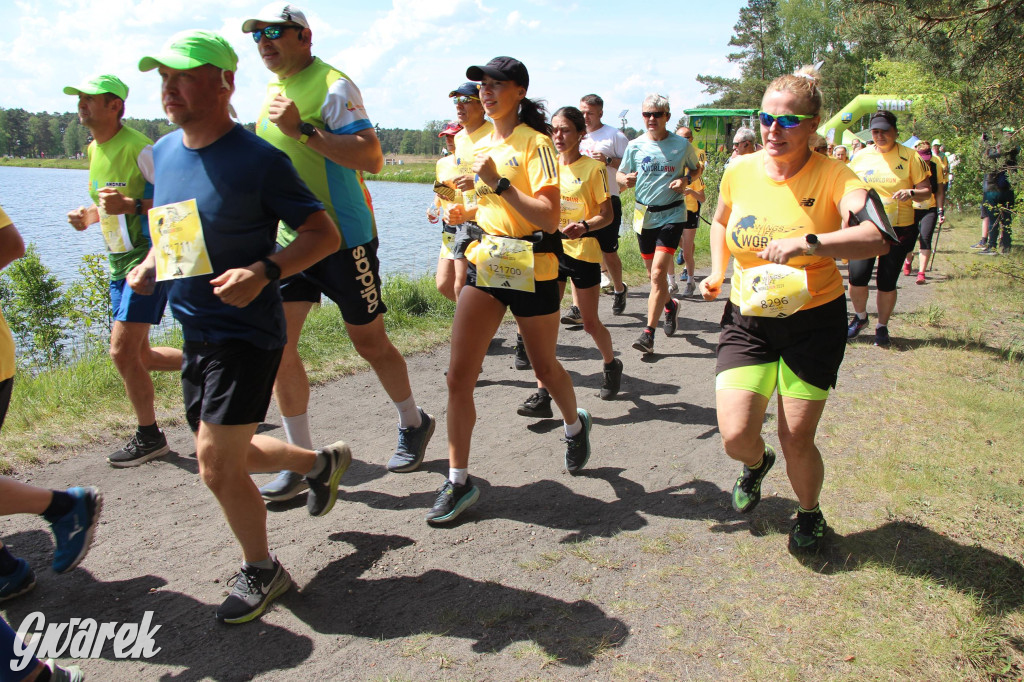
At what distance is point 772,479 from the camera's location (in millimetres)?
4230

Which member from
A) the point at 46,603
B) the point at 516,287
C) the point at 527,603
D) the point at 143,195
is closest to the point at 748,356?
the point at 516,287

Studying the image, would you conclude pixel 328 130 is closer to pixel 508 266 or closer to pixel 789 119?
pixel 508 266

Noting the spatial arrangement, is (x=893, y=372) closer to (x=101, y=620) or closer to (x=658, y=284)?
(x=658, y=284)

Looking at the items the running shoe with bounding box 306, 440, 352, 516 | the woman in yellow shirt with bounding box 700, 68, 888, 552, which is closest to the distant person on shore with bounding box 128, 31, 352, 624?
the running shoe with bounding box 306, 440, 352, 516

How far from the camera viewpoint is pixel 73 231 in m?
16.8

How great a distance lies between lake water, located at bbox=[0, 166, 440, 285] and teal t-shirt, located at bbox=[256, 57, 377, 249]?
19.2 ft

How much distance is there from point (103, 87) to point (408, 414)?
273 cm

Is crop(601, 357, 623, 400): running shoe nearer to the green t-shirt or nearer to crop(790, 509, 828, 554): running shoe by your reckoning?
crop(790, 509, 828, 554): running shoe

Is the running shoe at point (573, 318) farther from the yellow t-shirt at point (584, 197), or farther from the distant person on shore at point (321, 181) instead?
the distant person on shore at point (321, 181)

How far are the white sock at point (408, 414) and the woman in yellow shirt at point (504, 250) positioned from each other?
25.7 inches

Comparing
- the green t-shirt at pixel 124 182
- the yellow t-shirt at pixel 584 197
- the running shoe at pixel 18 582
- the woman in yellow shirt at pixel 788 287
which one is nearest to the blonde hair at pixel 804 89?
the woman in yellow shirt at pixel 788 287

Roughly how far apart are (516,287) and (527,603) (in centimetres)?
158

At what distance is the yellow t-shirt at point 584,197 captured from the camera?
5848mm

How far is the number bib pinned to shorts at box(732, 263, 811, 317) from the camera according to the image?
3.06 meters
